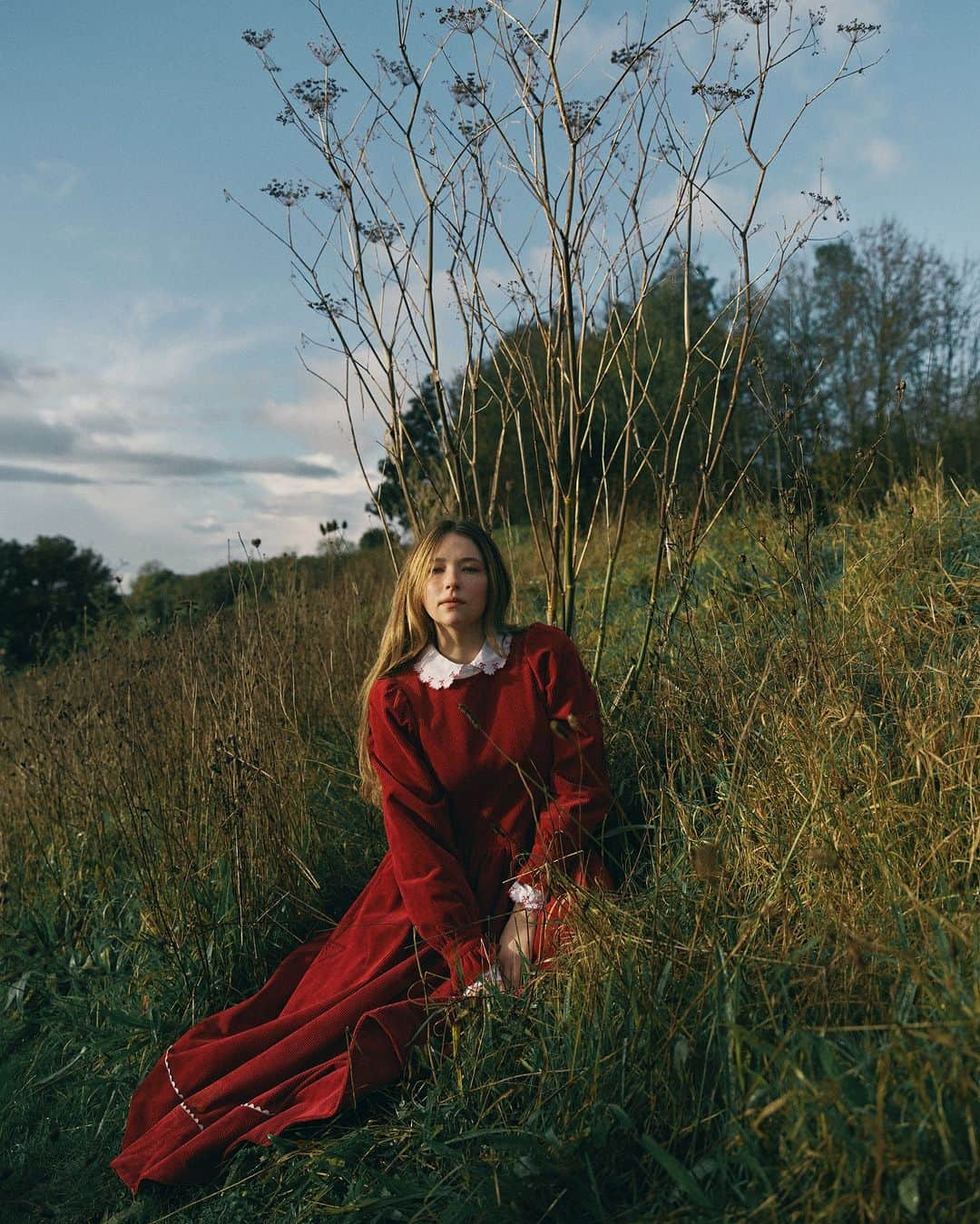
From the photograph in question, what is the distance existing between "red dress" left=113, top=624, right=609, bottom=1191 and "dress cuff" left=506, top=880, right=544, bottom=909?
3cm

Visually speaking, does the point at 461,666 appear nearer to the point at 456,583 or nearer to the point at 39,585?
the point at 456,583

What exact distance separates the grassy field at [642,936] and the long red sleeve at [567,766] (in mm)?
166

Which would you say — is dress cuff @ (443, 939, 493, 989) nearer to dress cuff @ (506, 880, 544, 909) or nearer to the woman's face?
dress cuff @ (506, 880, 544, 909)

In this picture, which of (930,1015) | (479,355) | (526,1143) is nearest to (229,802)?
(526,1143)

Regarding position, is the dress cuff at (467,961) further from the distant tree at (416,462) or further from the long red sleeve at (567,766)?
the distant tree at (416,462)

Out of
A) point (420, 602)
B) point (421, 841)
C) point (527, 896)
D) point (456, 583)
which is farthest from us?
point (420, 602)

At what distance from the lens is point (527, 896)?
267 centimetres

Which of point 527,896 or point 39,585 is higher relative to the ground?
point 39,585

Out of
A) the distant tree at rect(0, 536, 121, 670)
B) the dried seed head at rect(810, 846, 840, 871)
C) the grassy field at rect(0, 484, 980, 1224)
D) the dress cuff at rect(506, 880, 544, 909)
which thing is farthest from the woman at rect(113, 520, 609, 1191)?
the distant tree at rect(0, 536, 121, 670)

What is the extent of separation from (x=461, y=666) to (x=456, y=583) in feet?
0.80

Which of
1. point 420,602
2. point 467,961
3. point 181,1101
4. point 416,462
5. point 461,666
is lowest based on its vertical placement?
point 181,1101

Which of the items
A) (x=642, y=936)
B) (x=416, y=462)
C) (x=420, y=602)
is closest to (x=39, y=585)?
(x=416, y=462)

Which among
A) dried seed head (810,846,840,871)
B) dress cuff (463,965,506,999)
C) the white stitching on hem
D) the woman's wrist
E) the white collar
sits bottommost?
the white stitching on hem

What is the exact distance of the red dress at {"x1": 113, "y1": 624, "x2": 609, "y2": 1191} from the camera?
8.27 ft
